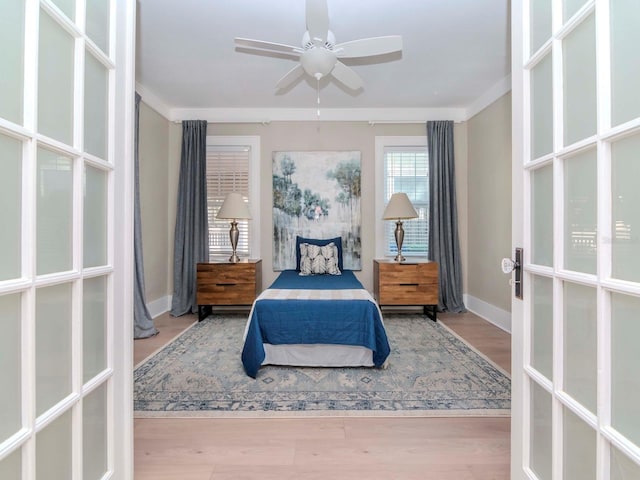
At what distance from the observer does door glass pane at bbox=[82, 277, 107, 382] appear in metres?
1.07

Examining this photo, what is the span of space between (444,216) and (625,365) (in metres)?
3.86

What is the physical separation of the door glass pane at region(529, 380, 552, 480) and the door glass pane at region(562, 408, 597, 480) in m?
0.08

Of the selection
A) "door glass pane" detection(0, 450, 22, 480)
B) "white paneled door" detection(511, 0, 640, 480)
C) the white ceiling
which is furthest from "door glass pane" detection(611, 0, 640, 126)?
the white ceiling

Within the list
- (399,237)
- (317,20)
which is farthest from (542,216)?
(399,237)

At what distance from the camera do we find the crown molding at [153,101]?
3862 mm

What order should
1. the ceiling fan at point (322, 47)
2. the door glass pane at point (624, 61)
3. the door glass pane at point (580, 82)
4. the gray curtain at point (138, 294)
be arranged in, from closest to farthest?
the door glass pane at point (624, 61)
the door glass pane at point (580, 82)
the ceiling fan at point (322, 47)
the gray curtain at point (138, 294)

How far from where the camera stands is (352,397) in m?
2.17

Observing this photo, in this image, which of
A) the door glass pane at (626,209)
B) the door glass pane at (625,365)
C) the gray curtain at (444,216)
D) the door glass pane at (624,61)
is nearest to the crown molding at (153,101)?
the gray curtain at (444,216)

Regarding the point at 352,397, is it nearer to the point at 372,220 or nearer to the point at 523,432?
the point at 523,432

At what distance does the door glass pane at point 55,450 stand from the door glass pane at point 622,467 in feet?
4.66

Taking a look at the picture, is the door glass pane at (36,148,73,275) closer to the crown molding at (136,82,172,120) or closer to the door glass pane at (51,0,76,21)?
the door glass pane at (51,0,76,21)

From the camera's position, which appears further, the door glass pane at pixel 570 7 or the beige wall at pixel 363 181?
the beige wall at pixel 363 181

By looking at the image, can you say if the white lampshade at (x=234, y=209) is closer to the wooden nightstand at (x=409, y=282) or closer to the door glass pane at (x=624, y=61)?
the wooden nightstand at (x=409, y=282)

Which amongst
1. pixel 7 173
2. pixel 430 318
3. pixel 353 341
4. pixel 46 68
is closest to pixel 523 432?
pixel 353 341
